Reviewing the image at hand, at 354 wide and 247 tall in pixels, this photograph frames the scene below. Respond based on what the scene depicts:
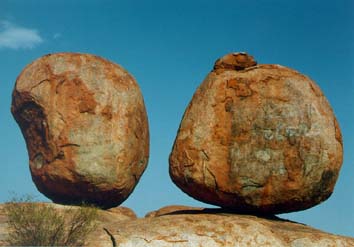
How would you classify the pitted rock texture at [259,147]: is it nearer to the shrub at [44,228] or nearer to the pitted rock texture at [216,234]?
the pitted rock texture at [216,234]

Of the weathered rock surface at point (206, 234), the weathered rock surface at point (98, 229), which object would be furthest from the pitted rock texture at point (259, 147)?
the weathered rock surface at point (98, 229)

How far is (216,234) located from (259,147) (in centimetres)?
273

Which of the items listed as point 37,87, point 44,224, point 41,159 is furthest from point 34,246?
point 37,87

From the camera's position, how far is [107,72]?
1959cm

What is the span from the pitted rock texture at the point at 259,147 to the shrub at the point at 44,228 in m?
3.02

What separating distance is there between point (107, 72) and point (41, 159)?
3.56 metres

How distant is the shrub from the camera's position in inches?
612

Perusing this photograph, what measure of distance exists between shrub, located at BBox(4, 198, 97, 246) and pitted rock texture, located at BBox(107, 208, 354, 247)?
0.89 meters

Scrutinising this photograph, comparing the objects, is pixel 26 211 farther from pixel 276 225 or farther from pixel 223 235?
pixel 276 225

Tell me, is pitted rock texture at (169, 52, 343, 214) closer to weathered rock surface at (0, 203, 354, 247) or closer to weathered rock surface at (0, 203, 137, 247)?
weathered rock surface at (0, 203, 354, 247)

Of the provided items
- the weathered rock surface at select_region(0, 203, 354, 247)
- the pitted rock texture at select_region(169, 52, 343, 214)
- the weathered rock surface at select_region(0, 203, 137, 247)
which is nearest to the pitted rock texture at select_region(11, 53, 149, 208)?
the weathered rock surface at select_region(0, 203, 137, 247)

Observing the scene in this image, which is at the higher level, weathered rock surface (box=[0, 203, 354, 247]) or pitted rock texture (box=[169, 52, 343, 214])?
pitted rock texture (box=[169, 52, 343, 214])

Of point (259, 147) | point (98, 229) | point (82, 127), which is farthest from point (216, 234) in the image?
point (82, 127)

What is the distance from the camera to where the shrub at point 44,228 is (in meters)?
15.6
